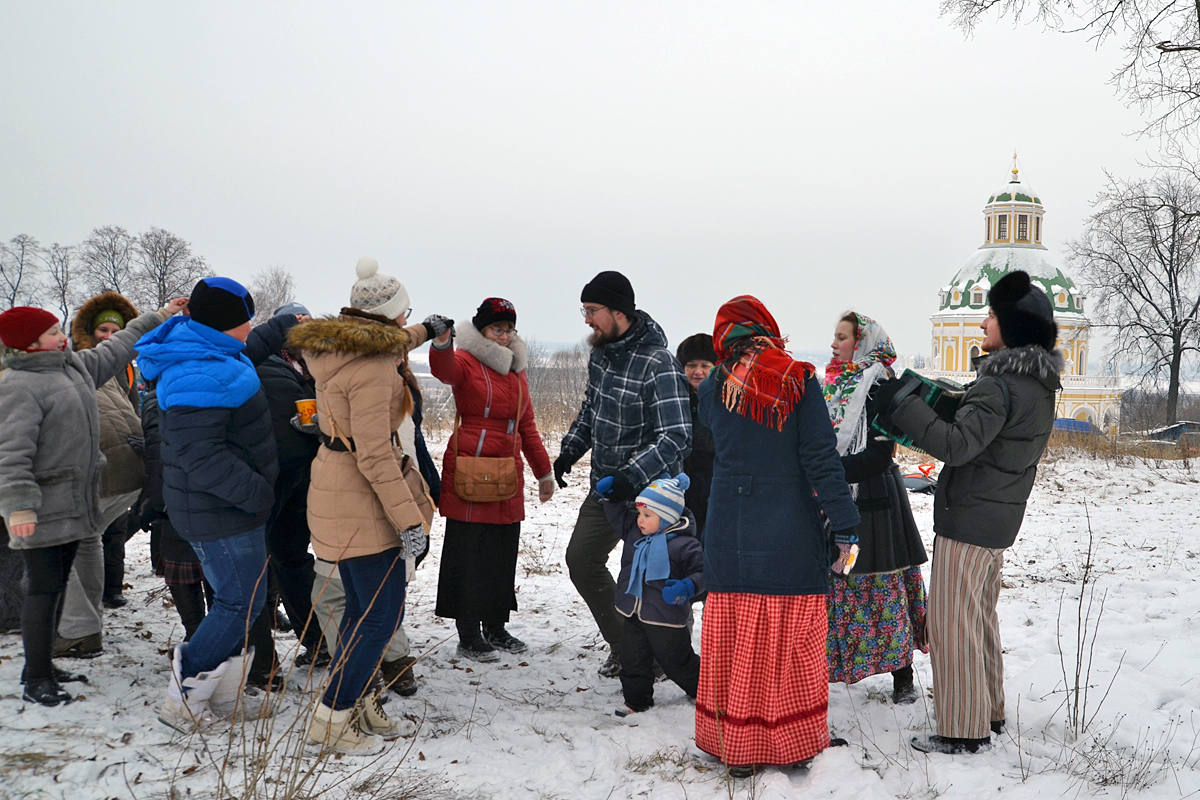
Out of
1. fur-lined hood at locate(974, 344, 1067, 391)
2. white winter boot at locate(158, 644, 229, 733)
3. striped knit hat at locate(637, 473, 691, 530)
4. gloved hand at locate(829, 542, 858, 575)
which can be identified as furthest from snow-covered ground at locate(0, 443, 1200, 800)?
fur-lined hood at locate(974, 344, 1067, 391)

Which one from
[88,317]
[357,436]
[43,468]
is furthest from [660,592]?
[88,317]

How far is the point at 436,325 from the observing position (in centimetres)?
387

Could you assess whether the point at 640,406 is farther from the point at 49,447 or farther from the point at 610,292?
the point at 49,447

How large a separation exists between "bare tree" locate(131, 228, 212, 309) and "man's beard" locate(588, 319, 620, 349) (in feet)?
140

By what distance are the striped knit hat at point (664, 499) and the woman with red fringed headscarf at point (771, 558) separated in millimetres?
484

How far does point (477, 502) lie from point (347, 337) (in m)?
1.61

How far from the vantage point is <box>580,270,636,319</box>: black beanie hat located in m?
4.09

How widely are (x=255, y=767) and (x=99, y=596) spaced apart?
8.20ft

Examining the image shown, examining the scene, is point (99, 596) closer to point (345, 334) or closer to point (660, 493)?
point (345, 334)

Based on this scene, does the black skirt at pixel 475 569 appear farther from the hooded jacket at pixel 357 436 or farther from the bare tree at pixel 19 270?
the bare tree at pixel 19 270

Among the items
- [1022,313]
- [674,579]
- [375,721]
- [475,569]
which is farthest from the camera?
[475,569]

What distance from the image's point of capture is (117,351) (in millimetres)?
3979

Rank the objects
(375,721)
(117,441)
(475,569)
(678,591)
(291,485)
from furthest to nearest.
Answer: (475,569) < (117,441) < (291,485) < (678,591) < (375,721)

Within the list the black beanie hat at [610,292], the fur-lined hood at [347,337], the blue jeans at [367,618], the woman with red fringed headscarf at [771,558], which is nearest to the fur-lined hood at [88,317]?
the fur-lined hood at [347,337]
